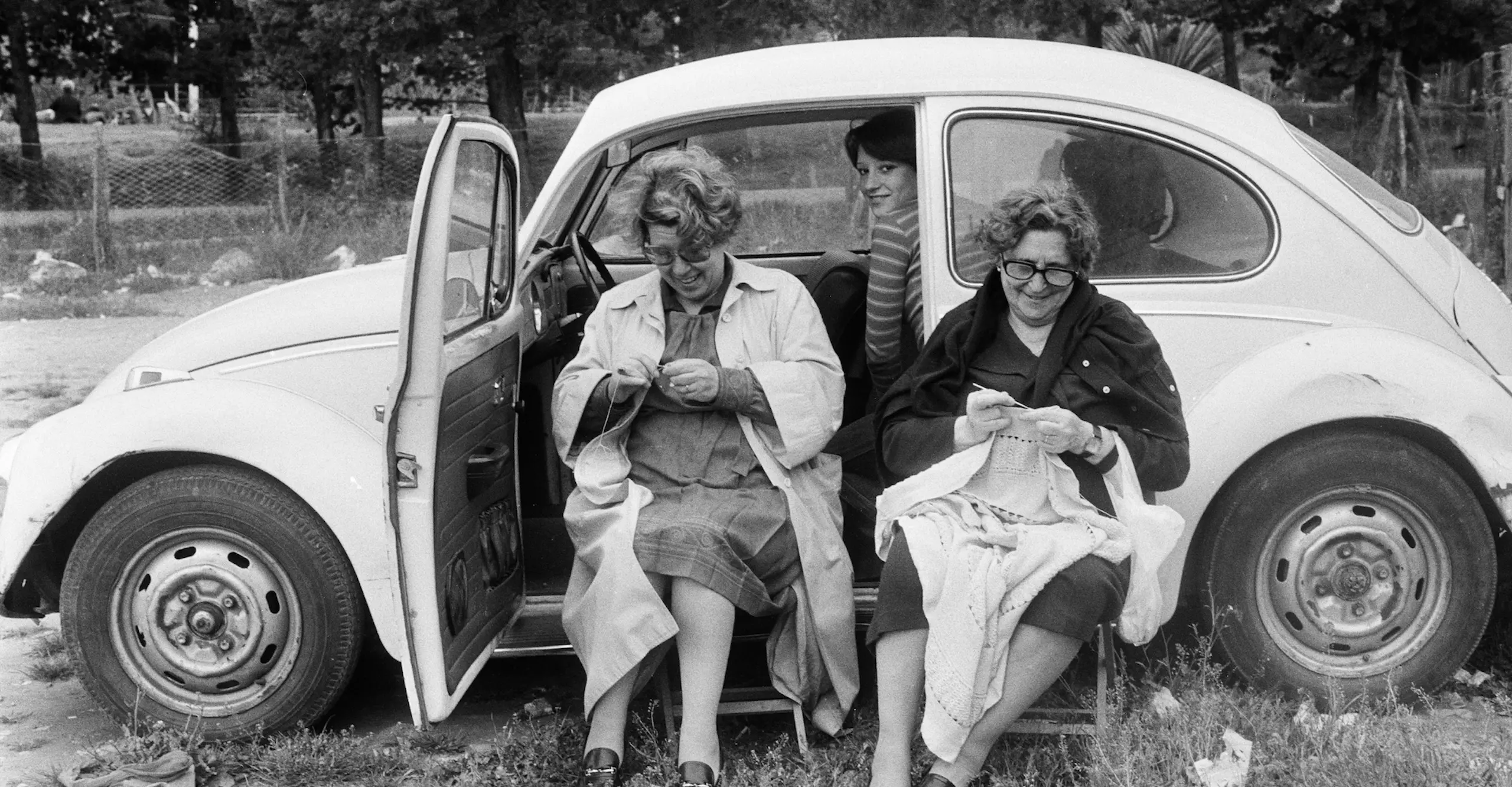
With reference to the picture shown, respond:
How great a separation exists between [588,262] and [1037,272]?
1.65 metres

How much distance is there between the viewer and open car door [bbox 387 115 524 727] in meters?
3.42

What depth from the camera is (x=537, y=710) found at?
14.0 ft

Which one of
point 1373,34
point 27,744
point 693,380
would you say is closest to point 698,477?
point 693,380

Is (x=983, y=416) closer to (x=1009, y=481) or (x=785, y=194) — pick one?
(x=1009, y=481)

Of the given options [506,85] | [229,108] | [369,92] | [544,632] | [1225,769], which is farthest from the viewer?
[229,108]

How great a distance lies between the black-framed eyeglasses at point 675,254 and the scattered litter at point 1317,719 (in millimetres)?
1995

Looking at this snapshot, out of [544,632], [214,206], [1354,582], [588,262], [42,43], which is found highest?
[42,43]

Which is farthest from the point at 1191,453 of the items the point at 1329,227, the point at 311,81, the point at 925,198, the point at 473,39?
the point at 311,81

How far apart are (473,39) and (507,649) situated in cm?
1644

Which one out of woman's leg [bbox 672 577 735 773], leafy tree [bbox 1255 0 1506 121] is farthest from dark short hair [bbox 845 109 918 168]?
leafy tree [bbox 1255 0 1506 121]

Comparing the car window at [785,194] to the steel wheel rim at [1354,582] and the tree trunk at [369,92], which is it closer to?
the steel wheel rim at [1354,582]

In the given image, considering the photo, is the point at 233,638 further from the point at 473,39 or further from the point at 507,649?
the point at 473,39

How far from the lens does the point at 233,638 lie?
392cm

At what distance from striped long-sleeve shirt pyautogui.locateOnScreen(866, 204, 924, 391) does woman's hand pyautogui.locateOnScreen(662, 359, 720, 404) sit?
60cm
